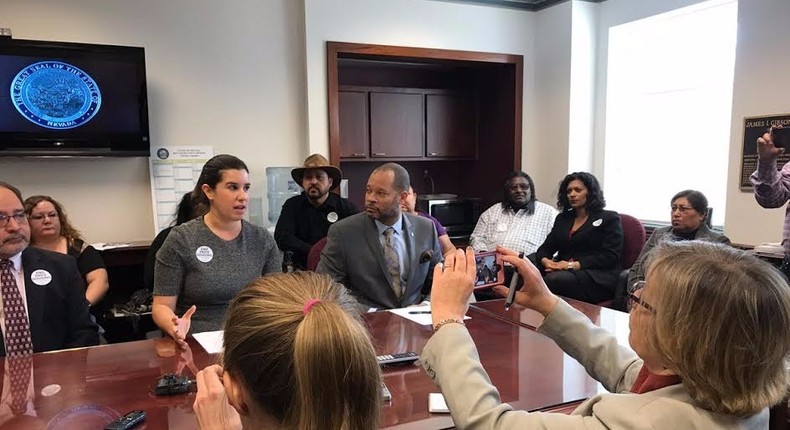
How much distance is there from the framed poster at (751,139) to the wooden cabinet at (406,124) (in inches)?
105

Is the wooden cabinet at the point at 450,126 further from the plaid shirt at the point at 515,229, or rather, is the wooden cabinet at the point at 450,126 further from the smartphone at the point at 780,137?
the smartphone at the point at 780,137

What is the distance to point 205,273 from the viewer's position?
2.24m

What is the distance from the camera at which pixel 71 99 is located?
3.80 meters

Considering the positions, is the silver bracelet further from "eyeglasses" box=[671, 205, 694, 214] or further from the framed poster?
the framed poster

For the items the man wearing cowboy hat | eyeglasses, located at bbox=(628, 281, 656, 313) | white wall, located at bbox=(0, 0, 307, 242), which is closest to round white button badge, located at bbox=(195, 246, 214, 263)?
the man wearing cowboy hat

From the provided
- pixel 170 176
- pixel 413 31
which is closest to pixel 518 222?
pixel 413 31

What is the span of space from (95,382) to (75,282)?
77 cm

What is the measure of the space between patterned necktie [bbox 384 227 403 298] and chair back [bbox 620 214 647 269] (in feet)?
5.94

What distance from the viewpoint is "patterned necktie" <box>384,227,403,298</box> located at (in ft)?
8.71

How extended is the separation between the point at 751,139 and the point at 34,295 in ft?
13.3

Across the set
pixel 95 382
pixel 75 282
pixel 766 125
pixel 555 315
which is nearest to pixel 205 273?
pixel 75 282

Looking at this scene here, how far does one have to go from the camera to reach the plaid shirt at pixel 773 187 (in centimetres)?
283

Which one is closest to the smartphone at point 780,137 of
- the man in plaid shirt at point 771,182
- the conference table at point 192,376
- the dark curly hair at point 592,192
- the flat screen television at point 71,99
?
the man in plaid shirt at point 771,182

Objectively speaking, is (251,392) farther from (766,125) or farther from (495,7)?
(495,7)
